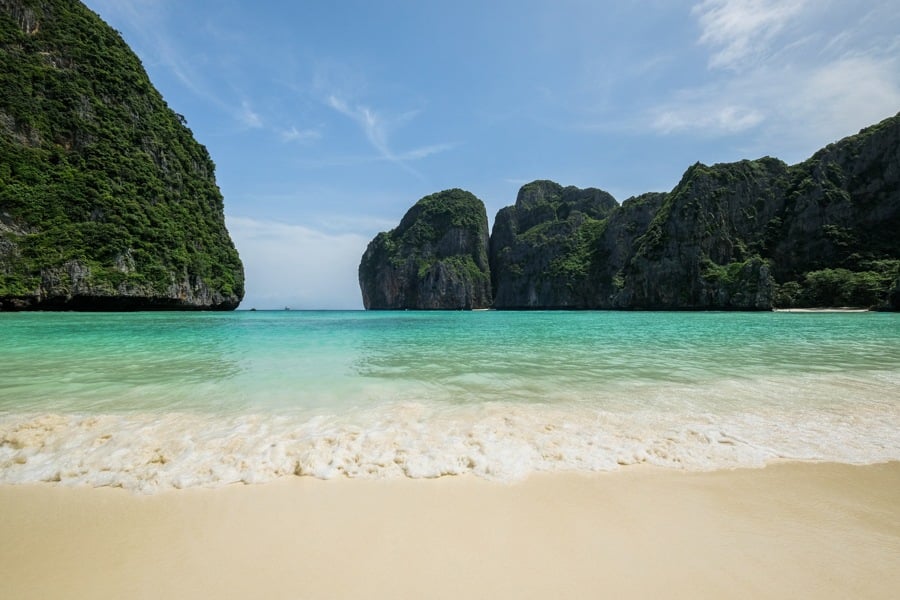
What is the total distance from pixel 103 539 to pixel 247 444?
1468 mm

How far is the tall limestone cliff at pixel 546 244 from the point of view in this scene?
392 feet

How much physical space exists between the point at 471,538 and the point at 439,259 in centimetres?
13507

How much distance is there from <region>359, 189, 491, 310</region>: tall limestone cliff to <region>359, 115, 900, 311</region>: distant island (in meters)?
0.86

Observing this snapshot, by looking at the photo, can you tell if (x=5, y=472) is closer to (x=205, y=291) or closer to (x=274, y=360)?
(x=274, y=360)

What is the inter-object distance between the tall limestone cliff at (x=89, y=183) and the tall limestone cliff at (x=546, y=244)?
91.1 meters

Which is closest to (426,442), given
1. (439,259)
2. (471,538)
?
(471,538)

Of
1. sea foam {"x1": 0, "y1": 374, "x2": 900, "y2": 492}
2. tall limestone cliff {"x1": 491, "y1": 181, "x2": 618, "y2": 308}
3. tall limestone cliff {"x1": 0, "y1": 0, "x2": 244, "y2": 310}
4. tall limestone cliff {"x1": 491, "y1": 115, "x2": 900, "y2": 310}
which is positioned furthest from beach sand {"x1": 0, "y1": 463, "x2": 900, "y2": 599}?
tall limestone cliff {"x1": 491, "y1": 181, "x2": 618, "y2": 308}

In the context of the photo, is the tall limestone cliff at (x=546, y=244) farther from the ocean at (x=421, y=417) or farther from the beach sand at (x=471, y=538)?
the beach sand at (x=471, y=538)

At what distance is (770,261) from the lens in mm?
76375

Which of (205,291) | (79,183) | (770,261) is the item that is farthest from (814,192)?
(79,183)

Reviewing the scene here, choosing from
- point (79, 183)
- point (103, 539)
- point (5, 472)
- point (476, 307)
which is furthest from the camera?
point (476, 307)

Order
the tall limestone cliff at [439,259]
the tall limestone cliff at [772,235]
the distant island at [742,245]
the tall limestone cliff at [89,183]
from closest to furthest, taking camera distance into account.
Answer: the tall limestone cliff at [89,183], the tall limestone cliff at [772,235], the distant island at [742,245], the tall limestone cliff at [439,259]

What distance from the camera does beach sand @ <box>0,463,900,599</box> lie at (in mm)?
1945

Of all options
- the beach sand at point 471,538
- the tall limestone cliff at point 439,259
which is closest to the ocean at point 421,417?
the beach sand at point 471,538
